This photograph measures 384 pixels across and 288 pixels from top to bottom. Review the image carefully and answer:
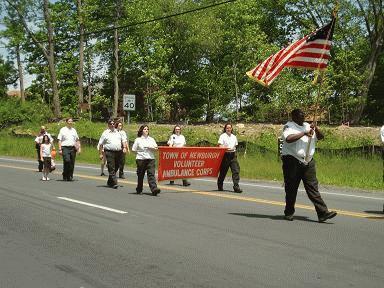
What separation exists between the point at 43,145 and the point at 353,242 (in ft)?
41.7

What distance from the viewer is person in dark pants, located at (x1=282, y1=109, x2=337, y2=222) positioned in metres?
9.81

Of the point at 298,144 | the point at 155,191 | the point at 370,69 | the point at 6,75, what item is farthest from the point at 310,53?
the point at 6,75

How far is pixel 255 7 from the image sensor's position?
56.3 metres

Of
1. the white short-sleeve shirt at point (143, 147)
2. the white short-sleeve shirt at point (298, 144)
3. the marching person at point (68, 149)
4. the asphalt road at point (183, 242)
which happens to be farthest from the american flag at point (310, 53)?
the marching person at point (68, 149)

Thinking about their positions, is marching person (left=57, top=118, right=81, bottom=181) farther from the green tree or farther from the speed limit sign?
the green tree

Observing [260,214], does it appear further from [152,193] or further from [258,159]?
[258,159]

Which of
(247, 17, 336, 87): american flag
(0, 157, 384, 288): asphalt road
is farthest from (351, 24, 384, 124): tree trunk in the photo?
(247, 17, 336, 87): american flag

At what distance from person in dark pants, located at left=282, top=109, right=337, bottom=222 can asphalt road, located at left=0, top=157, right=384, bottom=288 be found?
35 centimetres

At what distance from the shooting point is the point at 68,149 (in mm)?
18125

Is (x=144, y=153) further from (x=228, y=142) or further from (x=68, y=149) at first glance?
(x=68, y=149)

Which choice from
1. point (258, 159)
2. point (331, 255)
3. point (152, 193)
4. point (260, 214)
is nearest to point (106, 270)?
point (331, 255)

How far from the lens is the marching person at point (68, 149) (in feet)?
59.1

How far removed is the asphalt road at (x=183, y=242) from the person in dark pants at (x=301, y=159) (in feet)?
1.14

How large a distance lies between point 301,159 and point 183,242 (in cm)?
275
